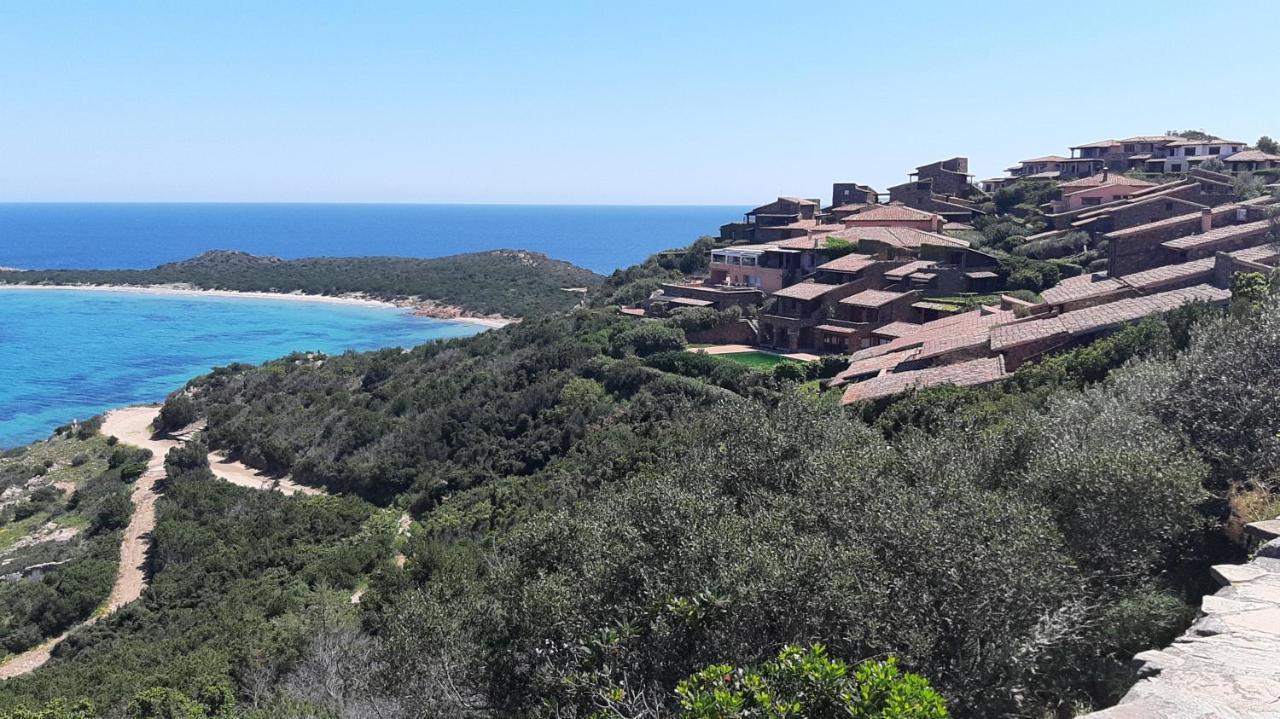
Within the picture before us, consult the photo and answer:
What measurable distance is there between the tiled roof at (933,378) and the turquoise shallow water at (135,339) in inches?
1884

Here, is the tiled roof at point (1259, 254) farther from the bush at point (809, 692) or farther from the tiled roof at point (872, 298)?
the bush at point (809, 692)

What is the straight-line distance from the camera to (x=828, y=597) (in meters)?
9.45

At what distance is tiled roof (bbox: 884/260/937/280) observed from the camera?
131ft

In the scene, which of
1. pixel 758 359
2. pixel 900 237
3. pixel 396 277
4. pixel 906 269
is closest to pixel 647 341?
pixel 758 359

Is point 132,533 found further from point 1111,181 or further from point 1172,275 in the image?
point 1111,181

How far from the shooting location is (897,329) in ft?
118

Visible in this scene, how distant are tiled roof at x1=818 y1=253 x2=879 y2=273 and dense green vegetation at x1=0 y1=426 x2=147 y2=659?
3142 cm

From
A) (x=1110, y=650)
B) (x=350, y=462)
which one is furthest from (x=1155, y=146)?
(x=1110, y=650)

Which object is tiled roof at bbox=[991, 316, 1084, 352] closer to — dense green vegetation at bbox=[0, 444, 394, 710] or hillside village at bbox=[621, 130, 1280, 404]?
hillside village at bbox=[621, 130, 1280, 404]

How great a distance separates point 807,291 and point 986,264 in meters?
8.32

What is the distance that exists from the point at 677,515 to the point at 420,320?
272 ft

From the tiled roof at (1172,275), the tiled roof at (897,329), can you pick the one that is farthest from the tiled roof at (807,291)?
the tiled roof at (1172,275)

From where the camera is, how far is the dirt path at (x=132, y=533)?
23244mm

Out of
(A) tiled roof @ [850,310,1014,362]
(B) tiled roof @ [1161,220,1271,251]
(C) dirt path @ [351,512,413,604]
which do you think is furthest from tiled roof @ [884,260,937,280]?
(C) dirt path @ [351,512,413,604]
